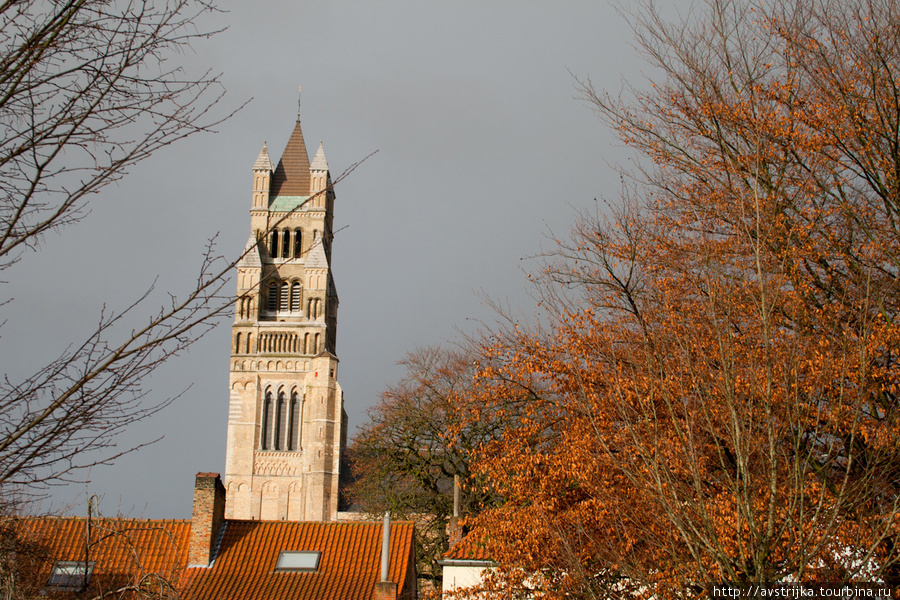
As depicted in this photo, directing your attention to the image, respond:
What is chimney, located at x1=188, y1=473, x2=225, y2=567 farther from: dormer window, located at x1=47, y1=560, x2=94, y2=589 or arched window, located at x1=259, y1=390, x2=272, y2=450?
arched window, located at x1=259, y1=390, x2=272, y2=450

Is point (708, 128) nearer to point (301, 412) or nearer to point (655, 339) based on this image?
point (655, 339)

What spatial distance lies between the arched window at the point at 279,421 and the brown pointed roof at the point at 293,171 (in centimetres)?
1512

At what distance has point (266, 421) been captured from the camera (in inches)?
2203

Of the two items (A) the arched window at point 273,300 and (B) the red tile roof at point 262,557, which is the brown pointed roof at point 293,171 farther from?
(B) the red tile roof at point 262,557

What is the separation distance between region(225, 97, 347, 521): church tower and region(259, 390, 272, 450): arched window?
0.21 ft

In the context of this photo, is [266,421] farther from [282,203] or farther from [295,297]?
[282,203]

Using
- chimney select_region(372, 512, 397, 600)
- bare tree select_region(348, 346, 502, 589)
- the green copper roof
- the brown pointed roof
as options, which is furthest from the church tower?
chimney select_region(372, 512, 397, 600)

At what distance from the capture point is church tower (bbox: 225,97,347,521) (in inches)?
2109

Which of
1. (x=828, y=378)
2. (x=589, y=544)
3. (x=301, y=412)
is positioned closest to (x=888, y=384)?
(x=828, y=378)

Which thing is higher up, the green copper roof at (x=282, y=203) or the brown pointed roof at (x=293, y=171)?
the brown pointed roof at (x=293, y=171)

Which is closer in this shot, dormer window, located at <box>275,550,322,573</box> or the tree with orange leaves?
the tree with orange leaves

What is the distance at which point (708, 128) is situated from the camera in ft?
37.7

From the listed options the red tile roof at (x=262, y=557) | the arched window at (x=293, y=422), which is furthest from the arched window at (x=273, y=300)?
the red tile roof at (x=262, y=557)

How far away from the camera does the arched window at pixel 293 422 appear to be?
55.4 meters
